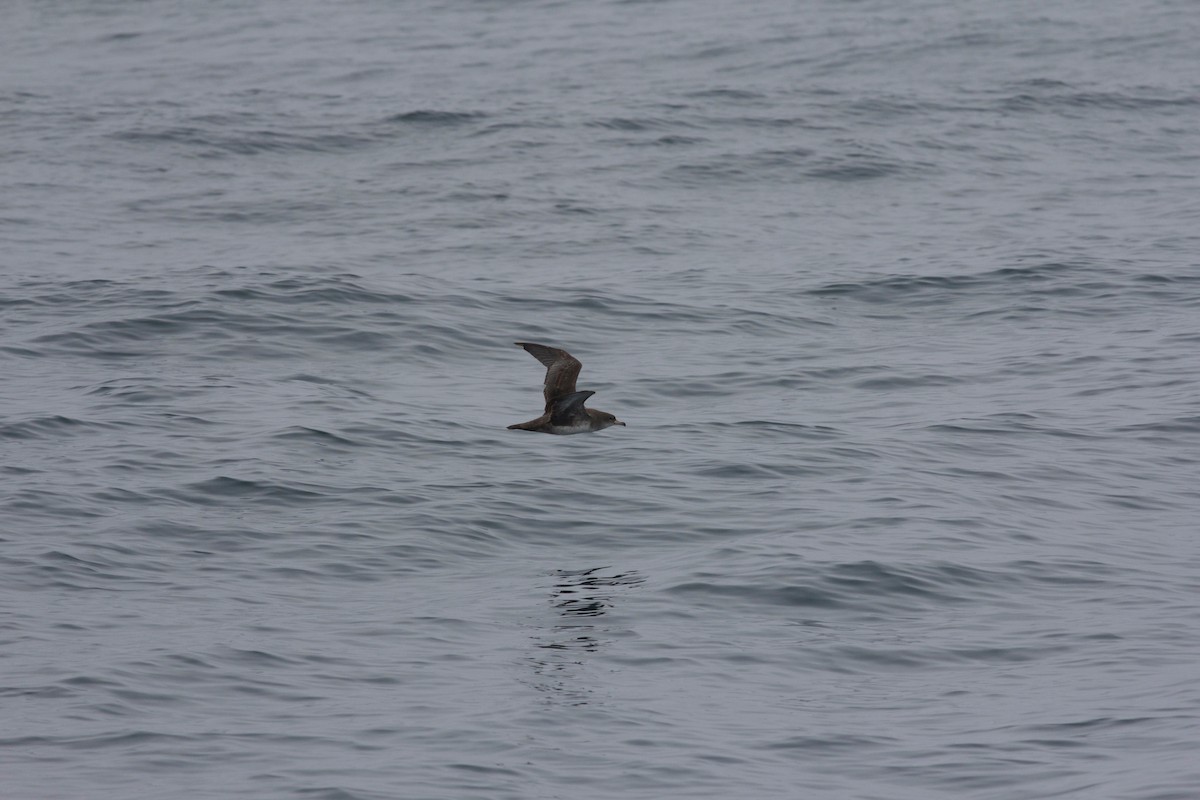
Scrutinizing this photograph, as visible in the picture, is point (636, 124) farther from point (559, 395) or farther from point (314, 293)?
point (559, 395)

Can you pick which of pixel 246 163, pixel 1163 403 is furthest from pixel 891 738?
pixel 246 163

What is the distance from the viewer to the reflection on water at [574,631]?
36.0ft

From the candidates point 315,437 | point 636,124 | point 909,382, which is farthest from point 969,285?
point 636,124

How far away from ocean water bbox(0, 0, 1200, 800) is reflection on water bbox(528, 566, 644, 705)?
49 mm

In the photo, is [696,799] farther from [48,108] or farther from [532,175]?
[48,108]

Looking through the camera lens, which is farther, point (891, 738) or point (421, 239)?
point (421, 239)

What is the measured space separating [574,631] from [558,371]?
2281mm

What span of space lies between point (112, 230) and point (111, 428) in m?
10.1

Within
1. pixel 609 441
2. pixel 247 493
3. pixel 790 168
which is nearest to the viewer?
pixel 247 493

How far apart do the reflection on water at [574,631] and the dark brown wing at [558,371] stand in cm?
153

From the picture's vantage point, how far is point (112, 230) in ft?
82.7

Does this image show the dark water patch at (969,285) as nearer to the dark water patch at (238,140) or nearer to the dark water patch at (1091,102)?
the dark water patch at (1091,102)

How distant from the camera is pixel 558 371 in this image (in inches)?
506

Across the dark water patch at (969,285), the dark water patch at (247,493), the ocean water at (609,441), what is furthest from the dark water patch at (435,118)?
the dark water patch at (247,493)
